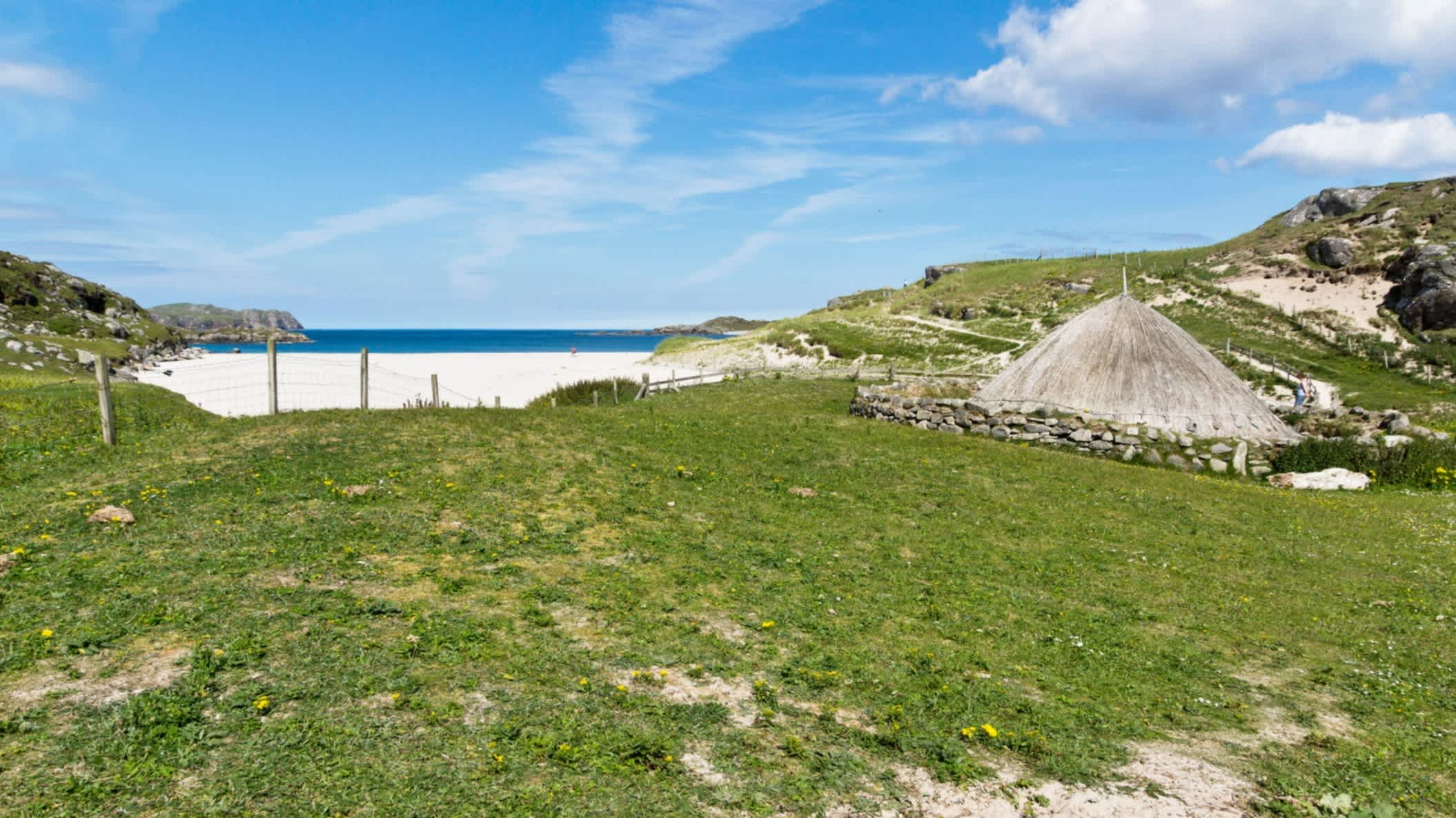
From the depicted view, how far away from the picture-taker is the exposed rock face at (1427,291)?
48.5 m

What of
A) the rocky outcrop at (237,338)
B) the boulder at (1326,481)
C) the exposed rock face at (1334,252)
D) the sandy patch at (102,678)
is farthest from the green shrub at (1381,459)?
the rocky outcrop at (237,338)

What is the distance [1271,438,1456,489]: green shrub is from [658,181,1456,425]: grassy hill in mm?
14318

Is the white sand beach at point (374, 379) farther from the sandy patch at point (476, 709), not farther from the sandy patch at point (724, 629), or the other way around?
the sandy patch at point (476, 709)

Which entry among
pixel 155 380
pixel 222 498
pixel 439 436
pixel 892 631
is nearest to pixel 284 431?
pixel 439 436

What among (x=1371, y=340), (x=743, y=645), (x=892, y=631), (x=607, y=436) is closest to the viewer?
(x=743, y=645)

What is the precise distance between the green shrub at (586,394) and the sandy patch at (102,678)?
2458 cm

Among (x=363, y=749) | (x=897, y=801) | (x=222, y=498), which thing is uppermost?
(x=222, y=498)

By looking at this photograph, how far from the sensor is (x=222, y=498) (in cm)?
1257

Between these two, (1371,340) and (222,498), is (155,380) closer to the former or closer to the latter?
(222,498)

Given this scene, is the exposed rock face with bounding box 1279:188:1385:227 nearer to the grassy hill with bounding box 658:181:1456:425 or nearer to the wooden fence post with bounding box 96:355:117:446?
the grassy hill with bounding box 658:181:1456:425

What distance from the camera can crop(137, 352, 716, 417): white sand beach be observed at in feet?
144

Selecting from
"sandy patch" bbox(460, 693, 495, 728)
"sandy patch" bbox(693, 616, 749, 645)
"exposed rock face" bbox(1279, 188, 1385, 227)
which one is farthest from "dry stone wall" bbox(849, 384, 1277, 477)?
"exposed rock face" bbox(1279, 188, 1385, 227)

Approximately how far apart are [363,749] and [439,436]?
11941mm

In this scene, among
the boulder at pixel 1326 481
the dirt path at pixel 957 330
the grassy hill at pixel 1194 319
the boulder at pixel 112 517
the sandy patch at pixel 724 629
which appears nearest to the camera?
the sandy patch at pixel 724 629
